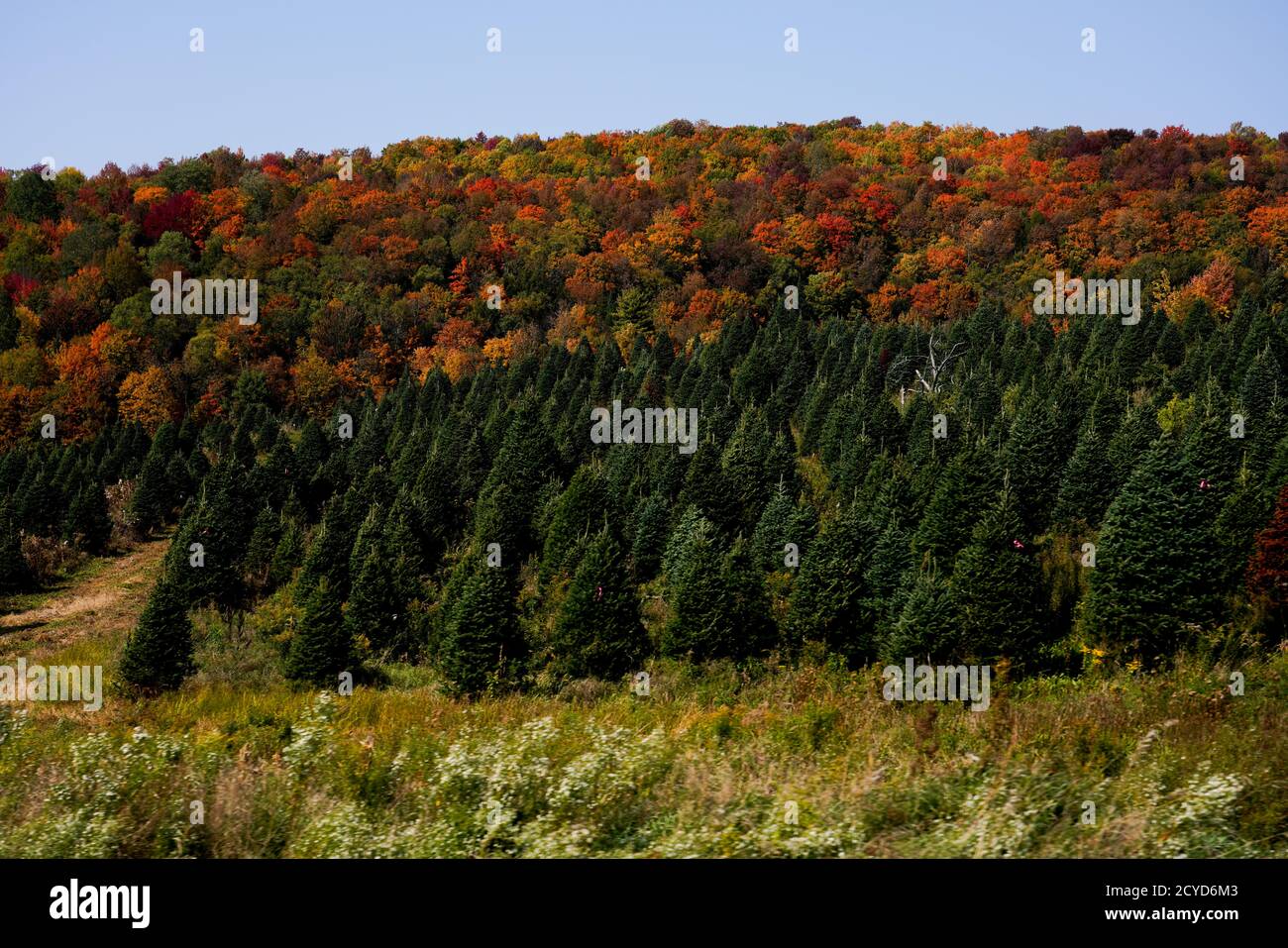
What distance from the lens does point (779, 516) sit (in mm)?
37500

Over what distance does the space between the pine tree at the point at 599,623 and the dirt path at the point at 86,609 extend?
23.4 meters

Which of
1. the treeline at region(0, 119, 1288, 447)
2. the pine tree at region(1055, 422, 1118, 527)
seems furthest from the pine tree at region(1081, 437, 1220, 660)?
the treeline at region(0, 119, 1288, 447)

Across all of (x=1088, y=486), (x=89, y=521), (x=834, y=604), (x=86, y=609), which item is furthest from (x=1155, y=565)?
(x=89, y=521)

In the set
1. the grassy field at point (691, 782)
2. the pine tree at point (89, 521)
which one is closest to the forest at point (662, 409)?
the pine tree at point (89, 521)

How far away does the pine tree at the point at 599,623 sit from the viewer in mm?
28938

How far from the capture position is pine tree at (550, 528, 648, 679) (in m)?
28.9

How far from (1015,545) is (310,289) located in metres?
90.1

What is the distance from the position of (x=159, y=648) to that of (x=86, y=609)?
62.8ft

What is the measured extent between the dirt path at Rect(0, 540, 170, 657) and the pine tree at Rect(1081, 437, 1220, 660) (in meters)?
38.9

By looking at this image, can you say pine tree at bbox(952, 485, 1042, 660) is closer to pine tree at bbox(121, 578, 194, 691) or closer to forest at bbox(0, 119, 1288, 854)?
forest at bbox(0, 119, 1288, 854)

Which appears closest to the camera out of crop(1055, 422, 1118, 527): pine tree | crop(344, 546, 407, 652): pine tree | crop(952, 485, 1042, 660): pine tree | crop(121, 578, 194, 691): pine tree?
crop(952, 485, 1042, 660): pine tree

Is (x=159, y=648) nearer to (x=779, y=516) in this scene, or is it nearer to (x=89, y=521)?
(x=779, y=516)

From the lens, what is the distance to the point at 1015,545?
27.4m
